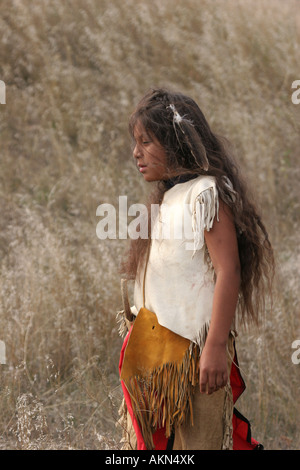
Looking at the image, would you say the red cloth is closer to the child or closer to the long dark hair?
the child

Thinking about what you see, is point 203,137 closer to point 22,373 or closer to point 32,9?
point 22,373

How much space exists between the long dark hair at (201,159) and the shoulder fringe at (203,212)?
0.21 feet

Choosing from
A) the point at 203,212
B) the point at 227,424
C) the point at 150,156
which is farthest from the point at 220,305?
the point at 150,156

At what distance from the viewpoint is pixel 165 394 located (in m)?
1.88

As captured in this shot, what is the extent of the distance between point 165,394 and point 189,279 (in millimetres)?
350

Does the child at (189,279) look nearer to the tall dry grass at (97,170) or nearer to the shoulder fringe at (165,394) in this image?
the shoulder fringe at (165,394)

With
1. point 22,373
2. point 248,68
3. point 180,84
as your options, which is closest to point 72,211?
point 22,373

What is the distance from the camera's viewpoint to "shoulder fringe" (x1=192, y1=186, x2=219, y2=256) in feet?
5.90

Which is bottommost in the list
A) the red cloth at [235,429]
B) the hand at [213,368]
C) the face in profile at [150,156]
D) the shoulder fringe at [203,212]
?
the red cloth at [235,429]

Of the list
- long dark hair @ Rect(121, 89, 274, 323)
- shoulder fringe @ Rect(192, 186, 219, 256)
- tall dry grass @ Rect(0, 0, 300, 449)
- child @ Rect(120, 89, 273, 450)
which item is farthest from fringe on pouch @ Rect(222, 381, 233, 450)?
tall dry grass @ Rect(0, 0, 300, 449)

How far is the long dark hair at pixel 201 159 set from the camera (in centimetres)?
191

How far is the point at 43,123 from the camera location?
5.53 meters

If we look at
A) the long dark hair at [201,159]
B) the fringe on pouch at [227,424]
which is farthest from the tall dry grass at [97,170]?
the long dark hair at [201,159]

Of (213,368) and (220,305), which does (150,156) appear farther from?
(213,368)
